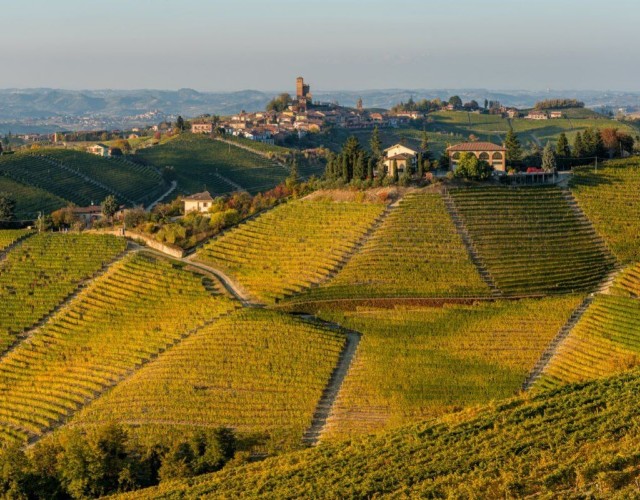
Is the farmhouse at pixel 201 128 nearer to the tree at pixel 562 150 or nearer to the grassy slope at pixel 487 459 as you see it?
the tree at pixel 562 150

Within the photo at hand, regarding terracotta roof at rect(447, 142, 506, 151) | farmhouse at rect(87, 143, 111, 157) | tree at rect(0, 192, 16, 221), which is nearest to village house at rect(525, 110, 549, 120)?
farmhouse at rect(87, 143, 111, 157)

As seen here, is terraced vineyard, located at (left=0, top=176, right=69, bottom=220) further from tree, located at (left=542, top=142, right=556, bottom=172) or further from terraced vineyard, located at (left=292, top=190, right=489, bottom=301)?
tree, located at (left=542, top=142, right=556, bottom=172)

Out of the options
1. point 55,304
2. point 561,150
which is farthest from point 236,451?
point 561,150

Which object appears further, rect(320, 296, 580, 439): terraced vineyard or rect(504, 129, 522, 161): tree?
rect(504, 129, 522, 161): tree

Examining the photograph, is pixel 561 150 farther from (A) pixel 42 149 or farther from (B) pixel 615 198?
(A) pixel 42 149

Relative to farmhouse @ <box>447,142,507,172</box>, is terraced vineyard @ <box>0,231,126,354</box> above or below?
below

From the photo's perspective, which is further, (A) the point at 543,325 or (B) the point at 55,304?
(B) the point at 55,304

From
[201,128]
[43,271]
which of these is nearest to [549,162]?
[43,271]
